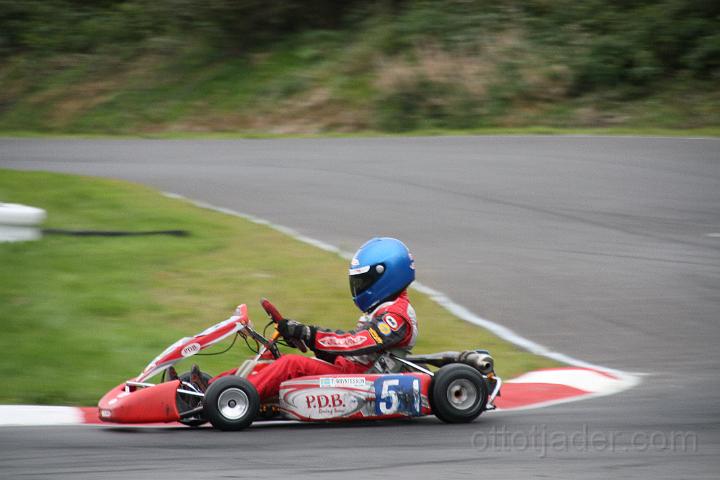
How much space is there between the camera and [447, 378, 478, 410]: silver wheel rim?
5.97 metres

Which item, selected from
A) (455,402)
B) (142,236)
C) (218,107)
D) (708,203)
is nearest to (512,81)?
(218,107)

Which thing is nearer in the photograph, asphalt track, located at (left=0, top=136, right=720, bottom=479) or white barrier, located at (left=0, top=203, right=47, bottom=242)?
asphalt track, located at (left=0, top=136, right=720, bottom=479)

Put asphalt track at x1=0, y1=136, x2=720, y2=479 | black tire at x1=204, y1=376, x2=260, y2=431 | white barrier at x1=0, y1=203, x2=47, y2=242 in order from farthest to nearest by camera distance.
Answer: white barrier at x1=0, y1=203, x2=47, y2=242 < black tire at x1=204, y1=376, x2=260, y2=431 < asphalt track at x1=0, y1=136, x2=720, y2=479

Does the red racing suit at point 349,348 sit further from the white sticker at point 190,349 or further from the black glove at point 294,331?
the white sticker at point 190,349

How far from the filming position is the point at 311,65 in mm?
22078

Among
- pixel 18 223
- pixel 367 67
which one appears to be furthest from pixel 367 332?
pixel 367 67

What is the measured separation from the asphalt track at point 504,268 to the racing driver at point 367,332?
0.34m

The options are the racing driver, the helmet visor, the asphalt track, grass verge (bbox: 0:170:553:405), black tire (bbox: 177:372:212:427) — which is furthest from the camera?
grass verge (bbox: 0:170:553:405)

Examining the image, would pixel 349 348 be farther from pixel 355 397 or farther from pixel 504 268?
pixel 504 268

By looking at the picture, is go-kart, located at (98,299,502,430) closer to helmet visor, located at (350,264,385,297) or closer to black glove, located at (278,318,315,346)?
black glove, located at (278,318,315,346)

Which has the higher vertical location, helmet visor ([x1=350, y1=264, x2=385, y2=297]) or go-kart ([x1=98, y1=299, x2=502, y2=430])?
helmet visor ([x1=350, y1=264, x2=385, y2=297])

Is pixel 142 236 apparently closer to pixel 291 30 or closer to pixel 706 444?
pixel 706 444

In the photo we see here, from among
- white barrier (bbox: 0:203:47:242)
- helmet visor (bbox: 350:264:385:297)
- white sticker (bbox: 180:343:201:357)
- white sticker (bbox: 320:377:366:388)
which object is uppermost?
white barrier (bbox: 0:203:47:242)

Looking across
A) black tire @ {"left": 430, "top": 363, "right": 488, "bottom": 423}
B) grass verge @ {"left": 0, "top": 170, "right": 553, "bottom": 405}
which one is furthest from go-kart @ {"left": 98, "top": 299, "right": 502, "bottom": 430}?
grass verge @ {"left": 0, "top": 170, "right": 553, "bottom": 405}
